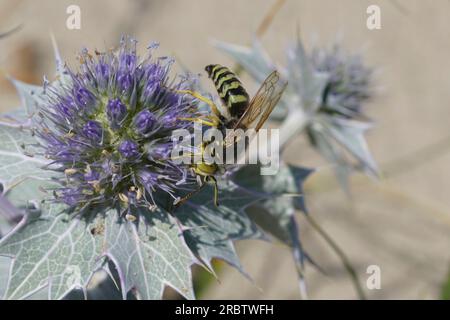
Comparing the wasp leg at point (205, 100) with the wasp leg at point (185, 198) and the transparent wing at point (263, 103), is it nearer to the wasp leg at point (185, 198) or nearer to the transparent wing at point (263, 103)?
the transparent wing at point (263, 103)

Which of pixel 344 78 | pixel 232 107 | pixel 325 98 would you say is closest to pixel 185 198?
pixel 232 107

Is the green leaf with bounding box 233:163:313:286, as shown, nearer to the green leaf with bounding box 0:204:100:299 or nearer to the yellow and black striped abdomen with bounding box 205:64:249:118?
the yellow and black striped abdomen with bounding box 205:64:249:118

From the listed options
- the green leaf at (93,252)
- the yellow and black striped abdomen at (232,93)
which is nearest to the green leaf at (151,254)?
the green leaf at (93,252)

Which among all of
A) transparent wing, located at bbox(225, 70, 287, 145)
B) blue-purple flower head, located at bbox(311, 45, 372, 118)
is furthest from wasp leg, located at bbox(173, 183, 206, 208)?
blue-purple flower head, located at bbox(311, 45, 372, 118)

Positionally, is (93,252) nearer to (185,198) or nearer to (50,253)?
(50,253)

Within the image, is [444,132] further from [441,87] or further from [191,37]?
[191,37]
